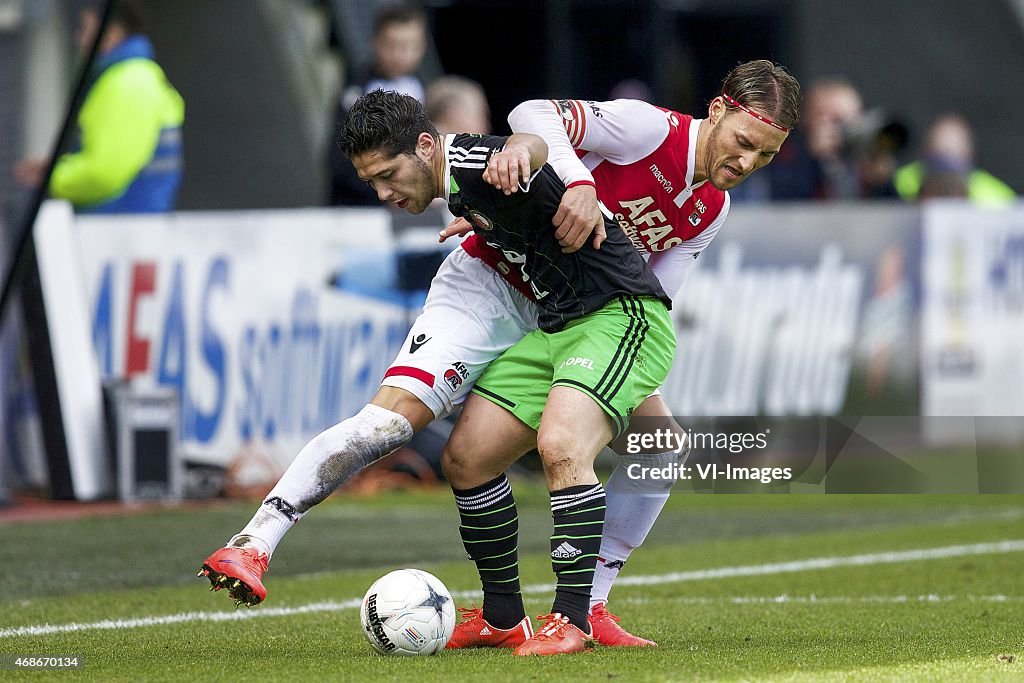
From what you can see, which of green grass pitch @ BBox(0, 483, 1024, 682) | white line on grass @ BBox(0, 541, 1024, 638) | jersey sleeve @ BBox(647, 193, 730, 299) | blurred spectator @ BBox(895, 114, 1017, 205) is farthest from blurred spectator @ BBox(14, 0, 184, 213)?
jersey sleeve @ BBox(647, 193, 730, 299)

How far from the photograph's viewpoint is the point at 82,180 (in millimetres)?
11734

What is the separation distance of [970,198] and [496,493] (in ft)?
30.5

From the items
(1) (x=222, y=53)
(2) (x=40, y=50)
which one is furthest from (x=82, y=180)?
(1) (x=222, y=53)

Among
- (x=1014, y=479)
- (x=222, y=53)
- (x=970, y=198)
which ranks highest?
(x=222, y=53)

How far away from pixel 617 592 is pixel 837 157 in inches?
289

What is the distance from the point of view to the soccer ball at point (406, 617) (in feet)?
17.6

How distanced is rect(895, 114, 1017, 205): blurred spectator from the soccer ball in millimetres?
9284

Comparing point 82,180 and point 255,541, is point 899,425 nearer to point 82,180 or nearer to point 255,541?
point 82,180

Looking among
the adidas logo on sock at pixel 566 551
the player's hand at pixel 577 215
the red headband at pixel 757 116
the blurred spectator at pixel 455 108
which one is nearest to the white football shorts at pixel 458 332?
the player's hand at pixel 577 215

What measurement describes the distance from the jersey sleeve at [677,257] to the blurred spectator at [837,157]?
25.7 feet

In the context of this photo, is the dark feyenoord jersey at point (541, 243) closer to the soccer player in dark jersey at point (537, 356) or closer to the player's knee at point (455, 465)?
the soccer player in dark jersey at point (537, 356)

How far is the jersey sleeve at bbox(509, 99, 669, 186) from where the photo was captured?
5.64 m

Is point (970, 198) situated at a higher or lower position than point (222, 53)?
lower

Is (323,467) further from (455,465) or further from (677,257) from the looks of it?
(677,257)
